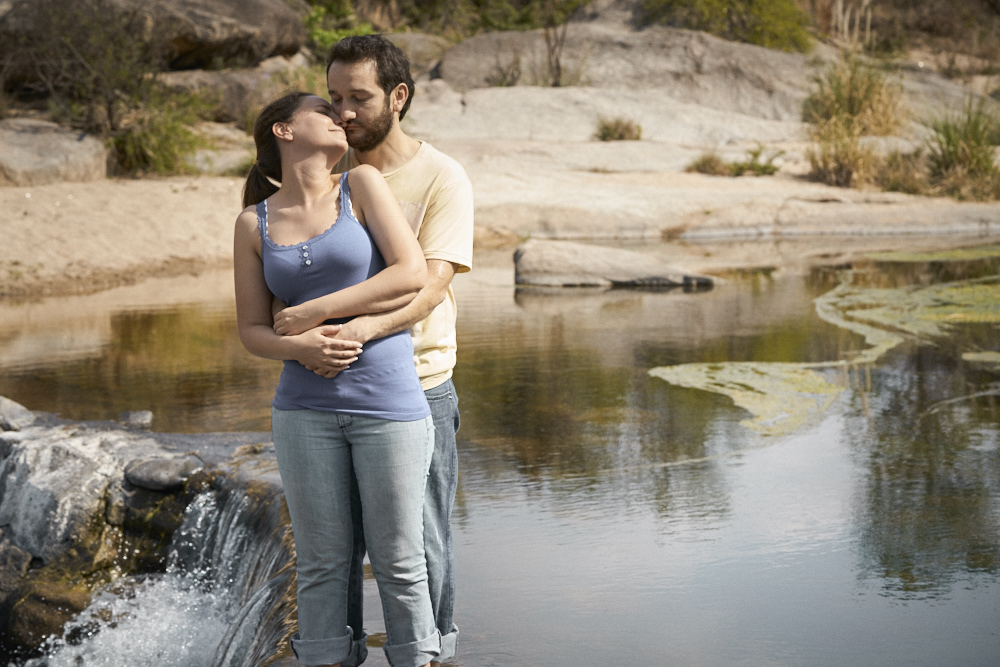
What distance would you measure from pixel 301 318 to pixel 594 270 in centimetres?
659

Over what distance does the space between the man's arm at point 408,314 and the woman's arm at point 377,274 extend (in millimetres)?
18

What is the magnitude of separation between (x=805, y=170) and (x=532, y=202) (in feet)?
14.7

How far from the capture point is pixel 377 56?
7.18ft

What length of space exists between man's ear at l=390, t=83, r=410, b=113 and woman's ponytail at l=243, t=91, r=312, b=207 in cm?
18

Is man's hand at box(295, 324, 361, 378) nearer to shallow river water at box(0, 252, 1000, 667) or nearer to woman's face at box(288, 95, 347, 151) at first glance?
woman's face at box(288, 95, 347, 151)

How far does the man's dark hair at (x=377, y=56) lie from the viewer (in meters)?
2.18

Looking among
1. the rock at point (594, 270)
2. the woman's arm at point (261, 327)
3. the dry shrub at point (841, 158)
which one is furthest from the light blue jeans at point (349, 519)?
the dry shrub at point (841, 158)

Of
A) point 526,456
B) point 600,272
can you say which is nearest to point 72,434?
point 526,456

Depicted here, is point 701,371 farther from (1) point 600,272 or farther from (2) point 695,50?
(2) point 695,50

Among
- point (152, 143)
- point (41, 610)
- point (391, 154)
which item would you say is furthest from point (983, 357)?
point (152, 143)

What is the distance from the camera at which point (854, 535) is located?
10.1 feet

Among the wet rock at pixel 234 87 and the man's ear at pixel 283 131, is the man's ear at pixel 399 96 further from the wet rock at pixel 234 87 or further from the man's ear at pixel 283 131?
the wet rock at pixel 234 87

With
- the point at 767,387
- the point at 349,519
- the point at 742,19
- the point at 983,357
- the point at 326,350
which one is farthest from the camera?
the point at 742,19

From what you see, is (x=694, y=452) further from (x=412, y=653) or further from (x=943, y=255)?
(x=943, y=255)
